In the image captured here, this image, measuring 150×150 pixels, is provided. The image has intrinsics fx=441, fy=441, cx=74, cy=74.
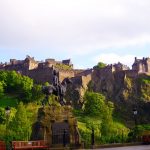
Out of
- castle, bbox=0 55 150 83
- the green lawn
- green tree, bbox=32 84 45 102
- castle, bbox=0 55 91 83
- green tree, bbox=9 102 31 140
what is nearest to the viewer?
green tree, bbox=9 102 31 140

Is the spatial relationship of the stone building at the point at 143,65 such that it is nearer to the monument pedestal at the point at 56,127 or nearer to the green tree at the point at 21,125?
the green tree at the point at 21,125

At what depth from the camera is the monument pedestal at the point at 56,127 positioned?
31.6 metres

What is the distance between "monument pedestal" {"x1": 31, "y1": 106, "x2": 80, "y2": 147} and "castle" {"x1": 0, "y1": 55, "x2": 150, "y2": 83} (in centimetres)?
11685

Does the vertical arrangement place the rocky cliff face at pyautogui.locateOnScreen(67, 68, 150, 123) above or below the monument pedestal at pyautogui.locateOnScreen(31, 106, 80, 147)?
above

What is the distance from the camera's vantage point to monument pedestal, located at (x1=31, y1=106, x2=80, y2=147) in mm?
31625

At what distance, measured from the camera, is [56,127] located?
31.8 m

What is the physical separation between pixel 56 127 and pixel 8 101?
101885 millimetres

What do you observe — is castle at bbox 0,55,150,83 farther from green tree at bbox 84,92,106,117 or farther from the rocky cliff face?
green tree at bbox 84,92,106,117

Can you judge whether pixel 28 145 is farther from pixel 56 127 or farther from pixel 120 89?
pixel 120 89

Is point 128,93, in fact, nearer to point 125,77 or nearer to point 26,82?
point 125,77

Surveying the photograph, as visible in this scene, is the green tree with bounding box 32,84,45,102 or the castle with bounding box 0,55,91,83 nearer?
the green tree with bounding box 32,84,45,102

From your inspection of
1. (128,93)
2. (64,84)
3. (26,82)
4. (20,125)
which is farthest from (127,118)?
(64,84)

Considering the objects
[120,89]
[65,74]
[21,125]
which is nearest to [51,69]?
[65,74]

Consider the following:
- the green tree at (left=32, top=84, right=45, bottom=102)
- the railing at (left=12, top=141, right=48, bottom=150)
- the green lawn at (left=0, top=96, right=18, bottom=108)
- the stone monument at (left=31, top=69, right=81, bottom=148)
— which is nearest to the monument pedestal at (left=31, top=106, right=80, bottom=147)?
the stone monument at (left=31, top=69, right=81, bottom=148)
